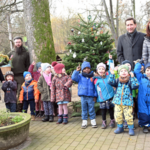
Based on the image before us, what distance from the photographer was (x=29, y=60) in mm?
6125

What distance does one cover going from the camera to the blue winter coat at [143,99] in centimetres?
411

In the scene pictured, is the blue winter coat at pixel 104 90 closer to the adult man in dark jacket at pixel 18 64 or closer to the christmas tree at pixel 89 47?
the adult man in dark jacket at pixel 18 64

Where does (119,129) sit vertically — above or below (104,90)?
below

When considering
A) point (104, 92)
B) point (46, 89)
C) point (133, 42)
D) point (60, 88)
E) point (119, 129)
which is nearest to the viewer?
point (119, 129)

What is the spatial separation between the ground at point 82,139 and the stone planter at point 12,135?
26 cm

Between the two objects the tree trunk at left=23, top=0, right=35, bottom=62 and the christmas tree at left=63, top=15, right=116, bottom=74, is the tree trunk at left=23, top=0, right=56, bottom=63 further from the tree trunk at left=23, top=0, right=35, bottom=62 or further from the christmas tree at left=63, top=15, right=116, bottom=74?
the christmas tree at left=63, top=15, right=116, bottom=74

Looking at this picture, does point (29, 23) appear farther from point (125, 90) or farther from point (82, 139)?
point (82, 139)

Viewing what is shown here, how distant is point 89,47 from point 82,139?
14.7 feet

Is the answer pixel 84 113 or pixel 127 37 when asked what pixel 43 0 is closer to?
pixel 127 37

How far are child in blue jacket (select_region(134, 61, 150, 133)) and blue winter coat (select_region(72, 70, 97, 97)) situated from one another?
3.60ft

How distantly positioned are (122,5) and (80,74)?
1224 centimetres

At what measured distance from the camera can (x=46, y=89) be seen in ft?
17.7

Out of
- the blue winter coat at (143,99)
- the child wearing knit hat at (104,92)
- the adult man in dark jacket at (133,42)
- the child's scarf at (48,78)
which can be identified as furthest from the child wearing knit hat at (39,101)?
the blue winter coat at (143,99)

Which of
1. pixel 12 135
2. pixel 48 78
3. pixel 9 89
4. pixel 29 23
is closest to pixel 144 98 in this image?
pixel 48 78
